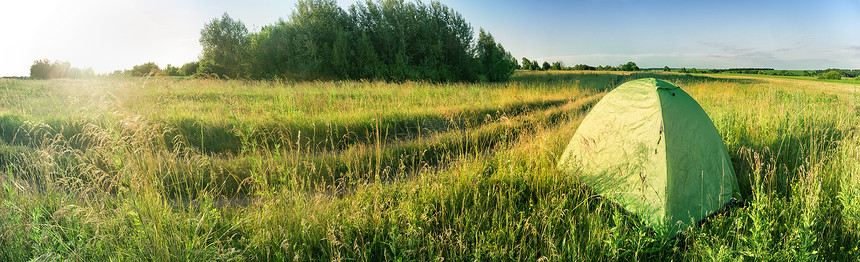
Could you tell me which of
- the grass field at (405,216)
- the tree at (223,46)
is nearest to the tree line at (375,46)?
the tree at (223,46)

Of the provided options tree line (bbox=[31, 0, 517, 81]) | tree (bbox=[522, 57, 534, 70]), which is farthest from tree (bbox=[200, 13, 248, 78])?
tree (bbox=[522, 57, 534, 70])

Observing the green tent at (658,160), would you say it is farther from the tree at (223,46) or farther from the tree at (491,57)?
the tree at (223,46)

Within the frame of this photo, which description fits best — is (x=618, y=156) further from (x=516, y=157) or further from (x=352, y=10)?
(x=352, y=10)

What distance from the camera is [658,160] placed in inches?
148

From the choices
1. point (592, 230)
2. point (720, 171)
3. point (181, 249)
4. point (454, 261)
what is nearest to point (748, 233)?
point (720, 171)

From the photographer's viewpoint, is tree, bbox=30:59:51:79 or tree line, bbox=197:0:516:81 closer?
tree line, bbox=197:0:516:81

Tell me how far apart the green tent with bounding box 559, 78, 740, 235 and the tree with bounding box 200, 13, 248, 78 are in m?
29.9

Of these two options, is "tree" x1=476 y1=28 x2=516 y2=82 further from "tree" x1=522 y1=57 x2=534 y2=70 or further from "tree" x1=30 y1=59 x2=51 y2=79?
"tree" x1=30 y1=59 x2=51 y2=79

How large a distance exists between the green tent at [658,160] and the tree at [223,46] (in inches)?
1176

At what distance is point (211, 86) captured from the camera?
15797mm

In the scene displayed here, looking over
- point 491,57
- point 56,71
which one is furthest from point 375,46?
point 56,71

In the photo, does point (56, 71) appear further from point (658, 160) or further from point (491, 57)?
point (658, 160)

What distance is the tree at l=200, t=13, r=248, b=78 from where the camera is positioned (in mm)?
28094

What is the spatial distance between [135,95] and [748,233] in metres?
14.5
